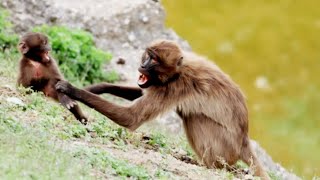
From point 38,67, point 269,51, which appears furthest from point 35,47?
point 269,51

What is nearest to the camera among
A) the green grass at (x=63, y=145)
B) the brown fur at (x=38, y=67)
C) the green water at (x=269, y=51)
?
the green grass at (x=63, y=145)

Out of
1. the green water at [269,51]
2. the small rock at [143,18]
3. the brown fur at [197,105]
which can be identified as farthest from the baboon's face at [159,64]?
the green water at [269,51]

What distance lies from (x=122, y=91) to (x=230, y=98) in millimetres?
1474

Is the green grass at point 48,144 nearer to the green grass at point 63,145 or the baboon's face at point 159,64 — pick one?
the green grass at point 63,145

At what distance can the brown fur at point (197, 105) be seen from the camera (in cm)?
1382

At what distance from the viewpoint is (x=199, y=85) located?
14.1 m

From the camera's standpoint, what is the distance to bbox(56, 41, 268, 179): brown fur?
13.8 m

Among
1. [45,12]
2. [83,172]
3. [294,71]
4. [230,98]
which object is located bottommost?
[83,172]

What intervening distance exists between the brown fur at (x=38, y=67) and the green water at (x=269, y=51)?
18502 mm

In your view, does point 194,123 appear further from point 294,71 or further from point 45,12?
point 294,71

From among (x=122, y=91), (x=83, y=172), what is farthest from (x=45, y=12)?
(x=83, y=172)

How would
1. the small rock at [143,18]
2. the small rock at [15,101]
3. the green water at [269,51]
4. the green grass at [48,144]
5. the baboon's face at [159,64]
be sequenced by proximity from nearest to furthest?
the green grass at [48,144], the small rock at [15,101], the baboon's face at [159,64], the small rock at [143,18], the green water at [269,51]

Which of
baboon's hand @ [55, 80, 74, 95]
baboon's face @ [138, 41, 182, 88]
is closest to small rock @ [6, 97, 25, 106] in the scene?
baboon's hand @ [55, 80, 74, 95]

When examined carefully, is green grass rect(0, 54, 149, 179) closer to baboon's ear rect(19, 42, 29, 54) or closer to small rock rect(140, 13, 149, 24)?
baboon's ear rect(19, 42, 29, 54)
